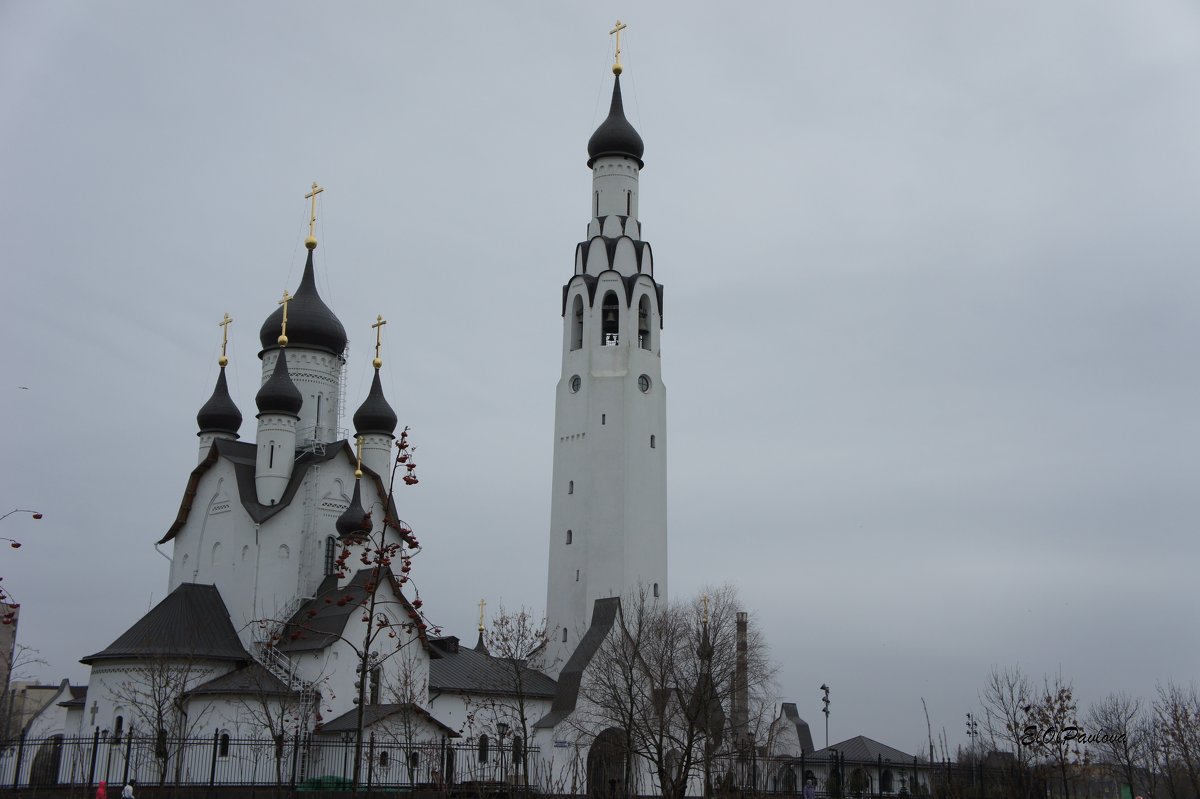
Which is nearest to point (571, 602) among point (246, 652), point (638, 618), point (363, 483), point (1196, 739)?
point (638, 618)

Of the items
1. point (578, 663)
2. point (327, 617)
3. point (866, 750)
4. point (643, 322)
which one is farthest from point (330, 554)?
point (866, 750)

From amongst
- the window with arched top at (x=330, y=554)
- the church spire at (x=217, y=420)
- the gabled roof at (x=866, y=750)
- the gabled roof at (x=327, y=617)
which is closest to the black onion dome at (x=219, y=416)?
the church spire at (x=217, y=420)

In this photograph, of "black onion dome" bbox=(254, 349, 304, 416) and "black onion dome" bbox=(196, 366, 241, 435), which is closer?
"black onion dome" bbox=(254, 349, 304, 416)

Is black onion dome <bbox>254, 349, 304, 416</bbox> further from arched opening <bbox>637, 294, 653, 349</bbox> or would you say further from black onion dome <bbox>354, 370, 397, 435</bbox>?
arched opening <bbox>637, 294, 653, 349</bbox>

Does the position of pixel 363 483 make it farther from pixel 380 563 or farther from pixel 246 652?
pixel 380 563

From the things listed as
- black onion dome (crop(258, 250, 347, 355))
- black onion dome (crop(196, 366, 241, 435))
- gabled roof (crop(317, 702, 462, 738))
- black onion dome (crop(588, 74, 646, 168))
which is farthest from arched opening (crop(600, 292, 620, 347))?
gabled roof (crop(317, 702, 462, 738))

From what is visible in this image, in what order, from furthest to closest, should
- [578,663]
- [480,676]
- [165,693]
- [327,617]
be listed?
[480,676] < [578,663] < [327,617] < [165,693]

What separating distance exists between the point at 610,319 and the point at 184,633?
58.0ft

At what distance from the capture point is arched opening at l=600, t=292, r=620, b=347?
4174 cm

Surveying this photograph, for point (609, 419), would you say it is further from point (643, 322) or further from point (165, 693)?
point (165, 693)

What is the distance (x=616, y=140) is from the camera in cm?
4334

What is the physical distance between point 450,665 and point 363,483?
6.85m

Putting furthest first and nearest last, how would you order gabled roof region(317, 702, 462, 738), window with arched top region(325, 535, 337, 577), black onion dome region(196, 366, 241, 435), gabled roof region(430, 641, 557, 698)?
black onion dome region(196, 366, 241, 435)
window with arched top region(325, 535, 337, 577)
gabled roof region(430, 641, 557, 698)
gabled roof region(317, 702, 462, 738)

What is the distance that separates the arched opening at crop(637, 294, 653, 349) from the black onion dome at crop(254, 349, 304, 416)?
12099 millimetres
